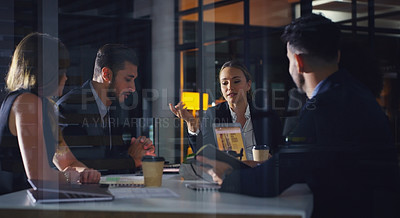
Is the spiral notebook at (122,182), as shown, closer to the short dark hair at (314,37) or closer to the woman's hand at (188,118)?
the short dark hair at (314,37)

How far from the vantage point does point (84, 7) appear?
7.29 metres

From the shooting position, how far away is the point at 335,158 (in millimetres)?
1660

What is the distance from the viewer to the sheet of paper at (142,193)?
1535mm

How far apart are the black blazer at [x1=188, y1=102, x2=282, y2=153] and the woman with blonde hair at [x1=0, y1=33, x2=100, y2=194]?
0.99 m

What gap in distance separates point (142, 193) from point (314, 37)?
3.34 feet

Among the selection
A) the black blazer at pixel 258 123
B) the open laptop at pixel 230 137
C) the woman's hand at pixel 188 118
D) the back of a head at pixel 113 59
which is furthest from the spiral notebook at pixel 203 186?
the back of a head at pixel 113 59

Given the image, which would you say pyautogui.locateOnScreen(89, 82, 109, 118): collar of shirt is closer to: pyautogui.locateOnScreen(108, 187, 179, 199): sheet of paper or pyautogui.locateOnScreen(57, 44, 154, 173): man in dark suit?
pyautogui.locateOnScreen(57, 44, 154, 173): man in dark suit

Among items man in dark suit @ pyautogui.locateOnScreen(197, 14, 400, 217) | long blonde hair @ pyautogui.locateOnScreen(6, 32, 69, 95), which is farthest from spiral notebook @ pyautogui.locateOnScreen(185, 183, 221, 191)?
long blonde hair @ pyautogui.locateOnScreen(6, 32, 69, 95)

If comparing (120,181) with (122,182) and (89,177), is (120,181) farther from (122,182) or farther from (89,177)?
(89,177)

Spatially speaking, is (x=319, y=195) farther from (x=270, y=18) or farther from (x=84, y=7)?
(x=84, y=7)

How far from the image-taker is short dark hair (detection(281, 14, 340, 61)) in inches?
74.1

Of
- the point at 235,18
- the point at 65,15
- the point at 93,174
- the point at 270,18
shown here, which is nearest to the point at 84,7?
the point at 65,15

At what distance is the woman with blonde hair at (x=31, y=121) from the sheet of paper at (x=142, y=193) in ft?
0.86

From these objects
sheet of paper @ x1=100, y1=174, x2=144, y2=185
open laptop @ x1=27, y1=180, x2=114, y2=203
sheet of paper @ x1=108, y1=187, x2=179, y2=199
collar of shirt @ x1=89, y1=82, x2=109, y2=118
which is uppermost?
collar of shirt @ x1=89, y1=82, x2=109, y2=118
